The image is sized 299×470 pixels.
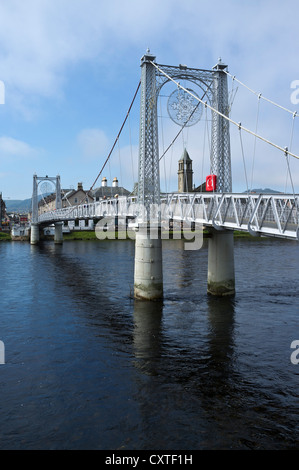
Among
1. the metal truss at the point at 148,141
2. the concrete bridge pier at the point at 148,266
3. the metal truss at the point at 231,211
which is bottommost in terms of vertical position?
the concrete bridge pier at the point at 148,266

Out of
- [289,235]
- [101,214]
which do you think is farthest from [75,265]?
[289,235]

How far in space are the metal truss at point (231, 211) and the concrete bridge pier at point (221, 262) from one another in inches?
72.7

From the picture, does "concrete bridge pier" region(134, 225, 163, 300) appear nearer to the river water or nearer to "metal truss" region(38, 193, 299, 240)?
the river water

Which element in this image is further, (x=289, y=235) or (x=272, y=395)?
(x=289, y=235)

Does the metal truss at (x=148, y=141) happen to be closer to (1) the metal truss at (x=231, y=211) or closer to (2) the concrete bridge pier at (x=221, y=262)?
(1) the metal truss at (x=231, y=211)

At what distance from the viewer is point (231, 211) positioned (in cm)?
2945

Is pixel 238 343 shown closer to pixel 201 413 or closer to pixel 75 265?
pixel 201 413

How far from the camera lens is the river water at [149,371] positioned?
12367 millimetres

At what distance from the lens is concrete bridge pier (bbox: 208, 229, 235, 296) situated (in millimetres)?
30016
